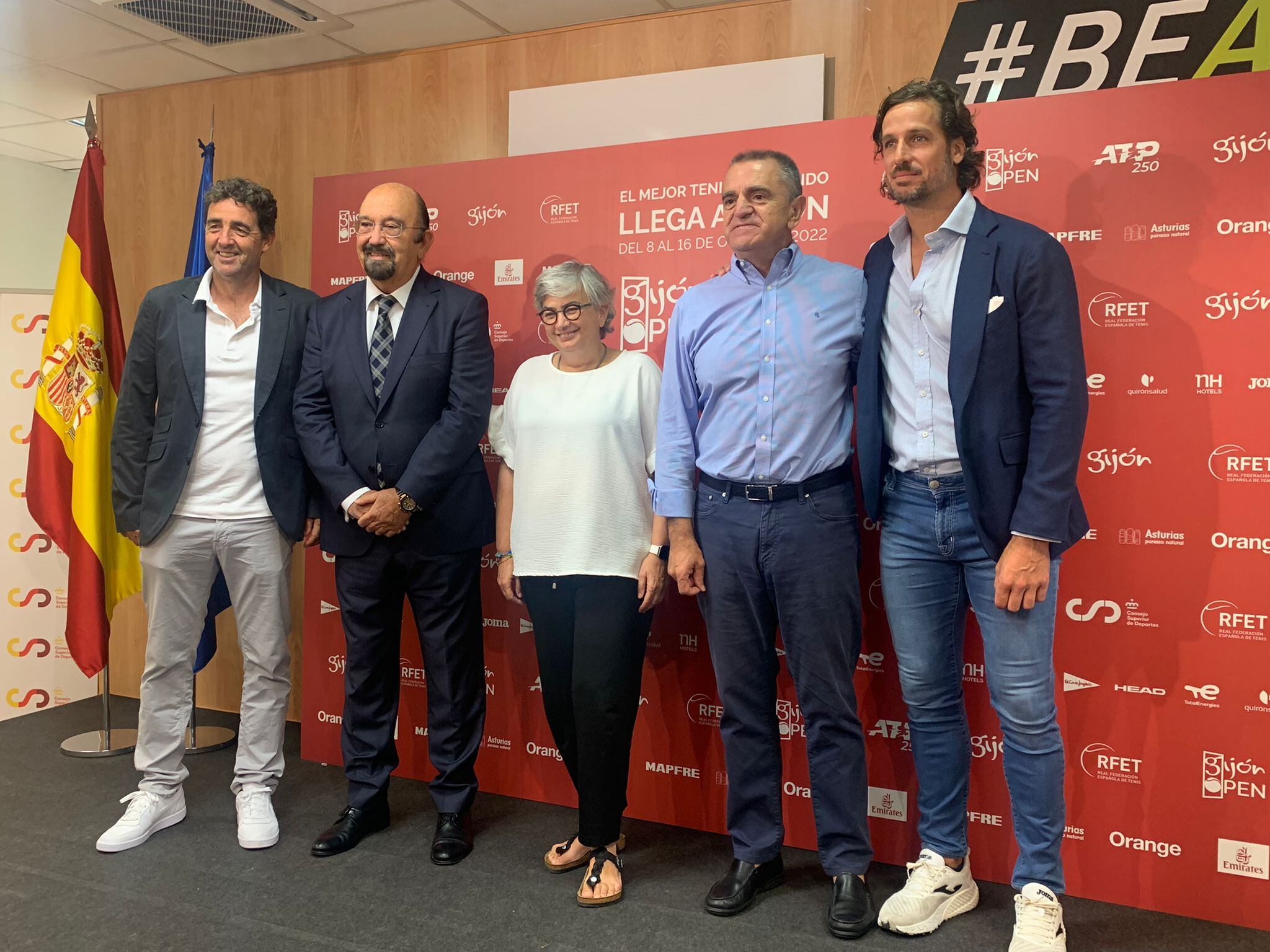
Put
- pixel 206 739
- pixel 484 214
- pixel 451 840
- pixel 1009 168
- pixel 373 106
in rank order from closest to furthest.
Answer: pixel 1009 168 → pixel 451 840 → pixel 484 214 → pixel 206 739 → pixel 373 106

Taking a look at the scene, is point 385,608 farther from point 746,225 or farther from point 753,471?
point 746,225

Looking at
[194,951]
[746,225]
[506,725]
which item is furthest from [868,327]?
[194,951]

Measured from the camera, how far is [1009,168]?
2.46m

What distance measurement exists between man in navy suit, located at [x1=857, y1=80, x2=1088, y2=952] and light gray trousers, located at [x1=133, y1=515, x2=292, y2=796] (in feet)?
5.95

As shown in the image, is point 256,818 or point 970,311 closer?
point 970,311

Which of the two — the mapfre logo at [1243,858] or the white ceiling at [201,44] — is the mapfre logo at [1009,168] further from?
the mapfre logo at [1243,858]

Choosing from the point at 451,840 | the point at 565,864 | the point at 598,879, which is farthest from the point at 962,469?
the point at 451,840

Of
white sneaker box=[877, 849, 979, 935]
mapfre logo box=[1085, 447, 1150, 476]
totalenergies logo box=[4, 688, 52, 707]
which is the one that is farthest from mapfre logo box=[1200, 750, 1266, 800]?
totalenergies logo box=[4, 688, 52, 707]

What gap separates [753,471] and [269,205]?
179 centimetres

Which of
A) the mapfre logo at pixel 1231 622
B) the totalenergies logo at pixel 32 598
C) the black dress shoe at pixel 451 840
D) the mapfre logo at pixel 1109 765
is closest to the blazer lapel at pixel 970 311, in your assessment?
the mapfre logo at pixel 1231 622

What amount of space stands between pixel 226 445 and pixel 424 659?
880mm

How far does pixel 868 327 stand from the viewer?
2.21 m

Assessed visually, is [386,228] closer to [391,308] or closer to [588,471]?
[391,308]

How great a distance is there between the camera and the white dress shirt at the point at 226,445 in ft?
8.91
